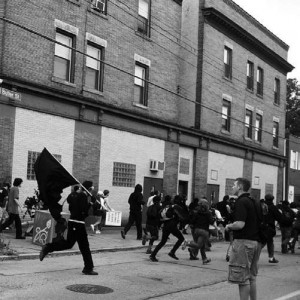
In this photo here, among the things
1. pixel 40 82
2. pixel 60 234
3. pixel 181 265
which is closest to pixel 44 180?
pixel 60 234

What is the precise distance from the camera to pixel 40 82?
17.7 meters

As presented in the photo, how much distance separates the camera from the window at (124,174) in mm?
21156

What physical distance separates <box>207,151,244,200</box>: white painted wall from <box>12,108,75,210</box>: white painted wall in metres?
10.9

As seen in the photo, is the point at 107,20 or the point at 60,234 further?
the point at 107,20

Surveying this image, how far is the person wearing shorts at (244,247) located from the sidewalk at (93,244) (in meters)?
6.20

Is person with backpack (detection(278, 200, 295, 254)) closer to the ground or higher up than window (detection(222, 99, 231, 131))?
closer to the ground

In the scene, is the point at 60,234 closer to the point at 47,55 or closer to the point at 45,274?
the point at 45,274

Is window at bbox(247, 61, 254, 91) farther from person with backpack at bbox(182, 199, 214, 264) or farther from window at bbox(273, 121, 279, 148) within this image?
person with backpack at bbox(182, 199, 214, 264)

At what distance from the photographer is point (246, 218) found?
7.16 m

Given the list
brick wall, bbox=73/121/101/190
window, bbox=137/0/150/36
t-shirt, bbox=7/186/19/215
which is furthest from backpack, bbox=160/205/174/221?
window, bbox=137/0/150/36

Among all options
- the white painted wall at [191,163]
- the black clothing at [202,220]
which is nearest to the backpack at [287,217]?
the black clothing at [202,220]

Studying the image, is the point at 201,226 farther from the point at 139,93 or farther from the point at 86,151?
the point at 139,93

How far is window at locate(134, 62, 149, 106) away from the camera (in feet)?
74.5

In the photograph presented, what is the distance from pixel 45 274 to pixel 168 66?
53.4 feet
